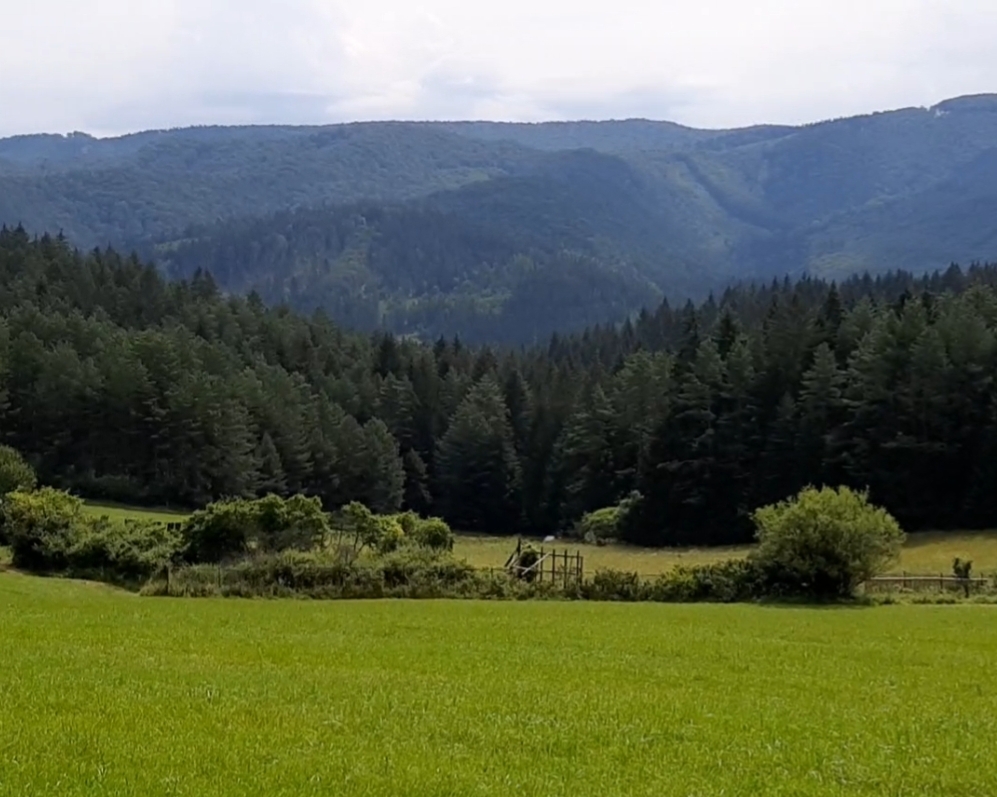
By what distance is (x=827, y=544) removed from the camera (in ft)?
163

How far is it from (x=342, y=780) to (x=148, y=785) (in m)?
2.35

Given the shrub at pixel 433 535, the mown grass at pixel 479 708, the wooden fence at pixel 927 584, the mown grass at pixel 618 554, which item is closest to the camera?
the mown grass at pixel 479 708

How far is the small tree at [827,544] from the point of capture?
1941 inches

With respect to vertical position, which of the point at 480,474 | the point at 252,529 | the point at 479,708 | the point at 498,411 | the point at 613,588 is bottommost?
the point at 480,474

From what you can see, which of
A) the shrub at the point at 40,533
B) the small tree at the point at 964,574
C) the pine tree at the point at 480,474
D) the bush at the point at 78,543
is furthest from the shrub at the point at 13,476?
the pine tree at the point at 480,474

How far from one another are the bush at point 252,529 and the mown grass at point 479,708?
17.6 meters

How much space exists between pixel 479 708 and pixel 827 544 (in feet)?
107

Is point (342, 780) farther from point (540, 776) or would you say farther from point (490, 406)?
point (490, 406)

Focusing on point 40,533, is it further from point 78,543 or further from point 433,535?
point 433,535

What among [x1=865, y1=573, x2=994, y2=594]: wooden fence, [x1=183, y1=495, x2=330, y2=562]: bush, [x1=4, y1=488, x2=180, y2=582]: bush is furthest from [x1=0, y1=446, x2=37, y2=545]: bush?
[x1=865, y1=573, x2=994, y2=594]: wooden fence

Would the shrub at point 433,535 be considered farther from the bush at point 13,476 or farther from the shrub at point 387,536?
the bush at point 13,476

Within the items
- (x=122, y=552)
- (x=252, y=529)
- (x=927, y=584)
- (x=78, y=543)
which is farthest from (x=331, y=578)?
(x=927, y=584)

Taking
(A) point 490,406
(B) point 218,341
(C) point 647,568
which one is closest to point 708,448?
(C) point 647,568

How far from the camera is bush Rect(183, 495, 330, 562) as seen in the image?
55156 mm
